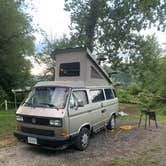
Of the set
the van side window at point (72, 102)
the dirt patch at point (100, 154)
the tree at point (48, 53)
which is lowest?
the dirt patch at point (100, 154)

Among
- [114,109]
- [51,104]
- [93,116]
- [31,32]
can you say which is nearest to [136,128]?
[114,109]

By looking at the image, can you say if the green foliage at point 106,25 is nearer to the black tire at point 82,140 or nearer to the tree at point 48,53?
the tree at point 48,53

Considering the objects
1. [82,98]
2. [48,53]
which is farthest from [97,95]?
[48,53]

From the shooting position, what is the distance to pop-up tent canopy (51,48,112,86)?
24.5 feet

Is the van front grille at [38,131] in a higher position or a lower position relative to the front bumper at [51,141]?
higher

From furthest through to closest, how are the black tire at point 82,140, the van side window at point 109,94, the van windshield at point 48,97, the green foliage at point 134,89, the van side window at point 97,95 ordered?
the green foliage at point 134,89 < the van side window at point 109,94 < the van side window at point 97,95 < the black tire at point 82,140 < the van windshield at point 48,97

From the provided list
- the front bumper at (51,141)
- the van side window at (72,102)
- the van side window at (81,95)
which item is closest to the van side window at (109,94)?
the van side window at (81,95)

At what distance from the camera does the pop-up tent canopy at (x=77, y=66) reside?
24.5 feet

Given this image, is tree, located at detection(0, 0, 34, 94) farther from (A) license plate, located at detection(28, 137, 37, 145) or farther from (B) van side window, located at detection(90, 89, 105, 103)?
(A) license plate, located at detection(28, 137, 37, 145)

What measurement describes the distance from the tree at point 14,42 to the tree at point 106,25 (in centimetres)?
353

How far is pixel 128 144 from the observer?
22.3ft

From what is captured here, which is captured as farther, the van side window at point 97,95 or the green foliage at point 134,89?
the green foliage at point 134,89

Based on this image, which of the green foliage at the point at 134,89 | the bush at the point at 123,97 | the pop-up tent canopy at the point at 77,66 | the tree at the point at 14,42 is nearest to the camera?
the pop-up tent canopy at the point at 77,66

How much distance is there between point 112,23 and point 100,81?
8.93 metres
